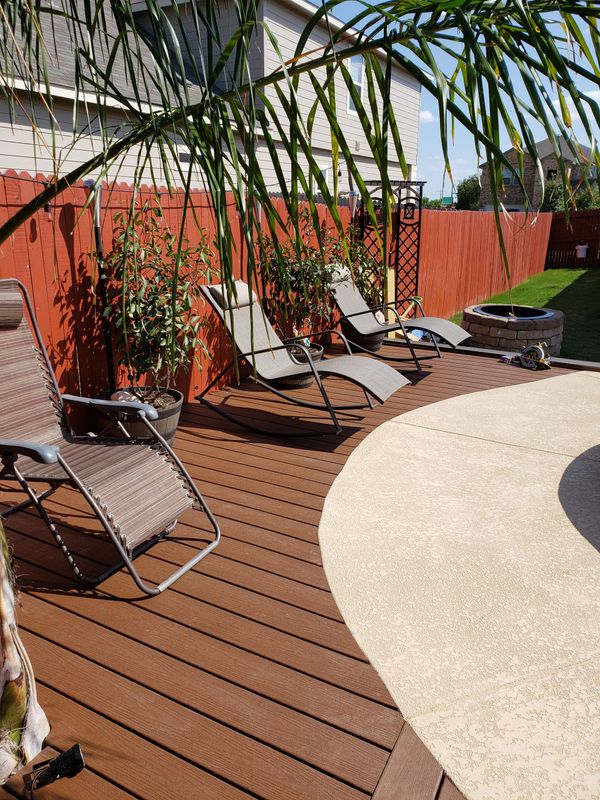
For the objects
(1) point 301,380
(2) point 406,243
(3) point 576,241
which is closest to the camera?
(1) point 301,380

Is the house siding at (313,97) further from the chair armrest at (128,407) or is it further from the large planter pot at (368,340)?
the chair armrest at (128,407)

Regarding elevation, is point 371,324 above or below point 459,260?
below

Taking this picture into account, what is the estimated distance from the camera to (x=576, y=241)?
1964 centimetres

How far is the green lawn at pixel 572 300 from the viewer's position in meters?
9.53

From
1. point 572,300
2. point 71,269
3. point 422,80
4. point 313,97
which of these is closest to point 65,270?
point 71,269

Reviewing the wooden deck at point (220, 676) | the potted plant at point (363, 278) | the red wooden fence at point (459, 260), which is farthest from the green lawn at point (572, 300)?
the wooden deck at point (220, 676)

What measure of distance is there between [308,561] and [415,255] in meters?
7.69

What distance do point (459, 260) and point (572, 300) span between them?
11.8 feet

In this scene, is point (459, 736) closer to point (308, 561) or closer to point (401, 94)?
point (308, 561)

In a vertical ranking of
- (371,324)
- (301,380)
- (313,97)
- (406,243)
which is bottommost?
(301,380)

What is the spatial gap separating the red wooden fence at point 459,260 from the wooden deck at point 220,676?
751 centimetres

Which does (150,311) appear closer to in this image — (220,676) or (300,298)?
(300,298)

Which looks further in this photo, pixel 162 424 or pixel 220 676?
pixel 162 424

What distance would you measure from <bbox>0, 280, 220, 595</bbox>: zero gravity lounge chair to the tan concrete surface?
819 millimetres
